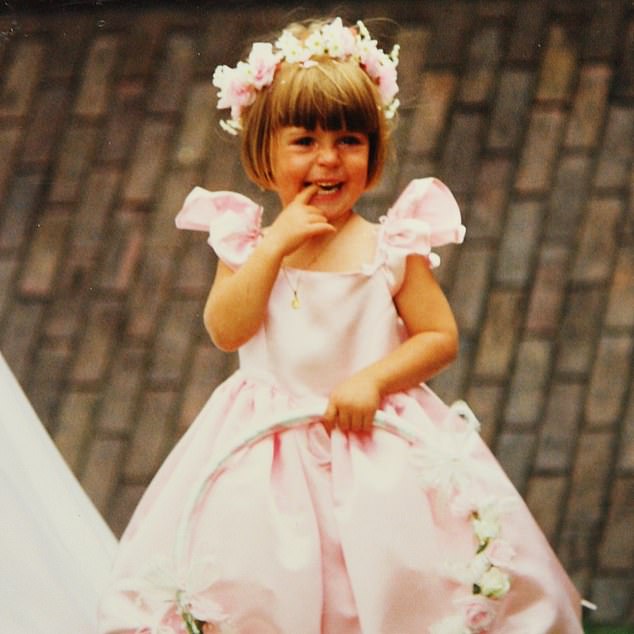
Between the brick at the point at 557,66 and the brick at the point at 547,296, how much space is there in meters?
0.25

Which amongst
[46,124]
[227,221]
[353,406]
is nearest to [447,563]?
[353,406]

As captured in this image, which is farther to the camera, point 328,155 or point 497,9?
point 497,9

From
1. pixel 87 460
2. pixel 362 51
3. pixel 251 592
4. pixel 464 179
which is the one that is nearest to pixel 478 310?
pixel 464 179

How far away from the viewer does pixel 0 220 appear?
119 inches

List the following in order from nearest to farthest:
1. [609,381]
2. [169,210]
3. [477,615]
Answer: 1. [477,615]
2. [609,381]
3. [169,210]

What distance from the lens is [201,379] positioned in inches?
113

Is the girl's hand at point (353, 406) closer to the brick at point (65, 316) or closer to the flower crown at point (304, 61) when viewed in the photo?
the flower crown at point (304, 61)

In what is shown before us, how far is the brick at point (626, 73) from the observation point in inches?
113

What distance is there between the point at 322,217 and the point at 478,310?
117 cm

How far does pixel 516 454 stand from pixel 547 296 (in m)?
0.26

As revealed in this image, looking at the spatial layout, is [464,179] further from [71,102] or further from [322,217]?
[322,217]

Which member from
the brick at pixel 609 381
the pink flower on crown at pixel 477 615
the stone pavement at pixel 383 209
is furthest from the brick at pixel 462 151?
the pink flower on crown at pixel 477 615

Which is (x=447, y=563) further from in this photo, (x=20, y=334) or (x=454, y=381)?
(x=20, y=334)

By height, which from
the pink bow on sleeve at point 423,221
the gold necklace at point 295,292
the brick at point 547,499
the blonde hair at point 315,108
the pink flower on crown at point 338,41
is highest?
the pink flower on crown at point 338,41
